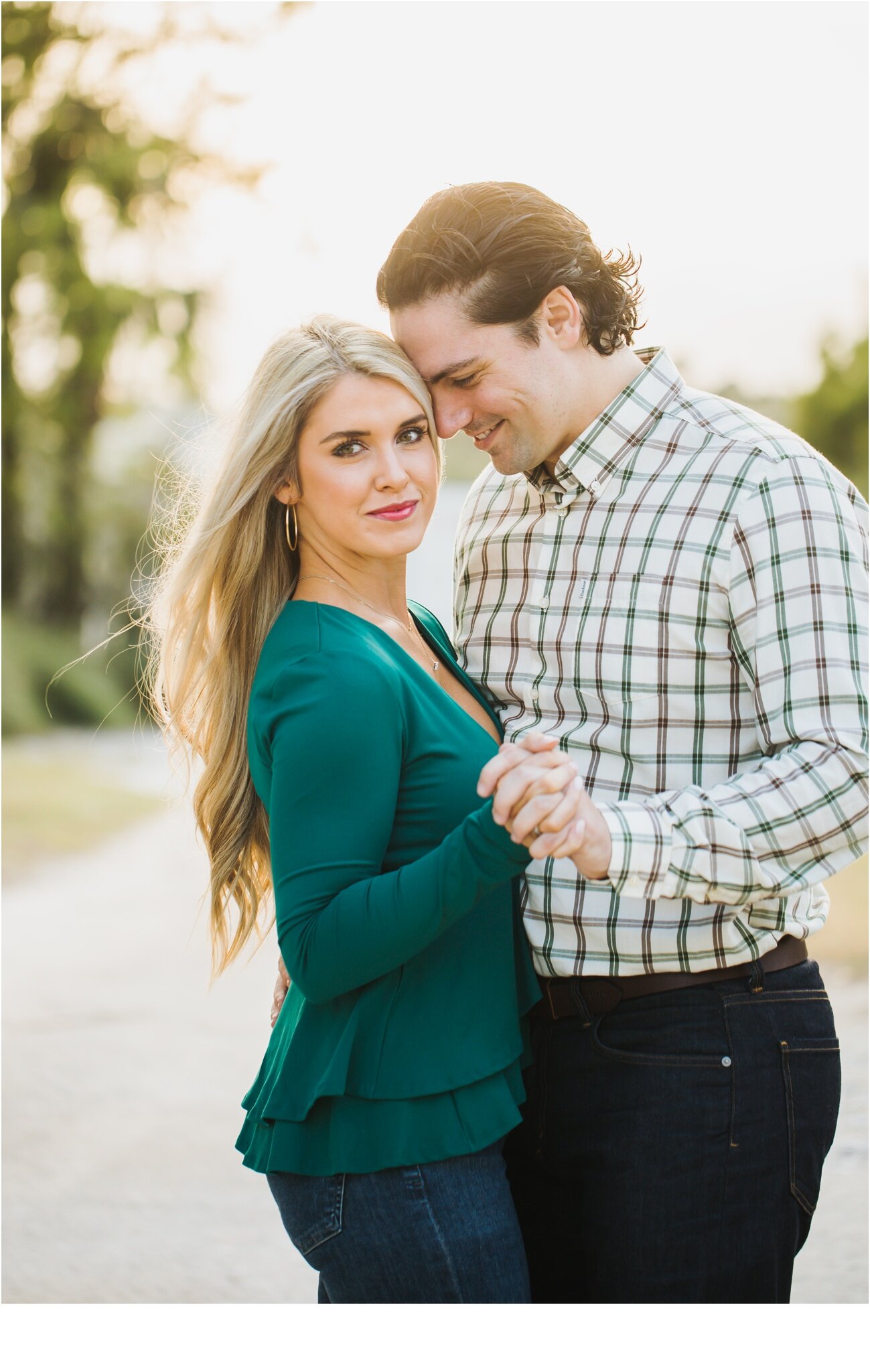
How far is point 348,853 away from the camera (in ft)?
5.61

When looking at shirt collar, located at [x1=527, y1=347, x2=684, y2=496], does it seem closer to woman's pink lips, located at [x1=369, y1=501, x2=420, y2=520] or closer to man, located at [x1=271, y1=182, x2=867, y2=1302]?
man, located at [x1=271, y1=182, x2=867, y2=1302]

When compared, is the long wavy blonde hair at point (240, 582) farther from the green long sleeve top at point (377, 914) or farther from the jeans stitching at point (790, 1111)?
the jeans stitching at point (790, 1111)

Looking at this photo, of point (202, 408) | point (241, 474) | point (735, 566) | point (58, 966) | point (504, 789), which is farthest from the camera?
point (58, 966)

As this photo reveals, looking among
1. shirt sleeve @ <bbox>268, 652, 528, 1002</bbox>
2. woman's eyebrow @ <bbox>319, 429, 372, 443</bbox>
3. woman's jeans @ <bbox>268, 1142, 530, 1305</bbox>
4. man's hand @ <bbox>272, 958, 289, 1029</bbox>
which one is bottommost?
woman's jeans @ <bbox>268, 1142, 530, 1305</bbox>

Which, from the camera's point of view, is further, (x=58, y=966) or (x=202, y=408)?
(x=58, y=966)

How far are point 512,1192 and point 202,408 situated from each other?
1.62 metres

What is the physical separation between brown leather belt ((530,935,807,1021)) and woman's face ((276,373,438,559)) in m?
0.76

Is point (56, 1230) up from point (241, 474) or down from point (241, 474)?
down

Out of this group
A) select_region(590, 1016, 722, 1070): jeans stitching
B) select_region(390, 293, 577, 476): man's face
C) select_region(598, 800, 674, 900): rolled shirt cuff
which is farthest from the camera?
select_region(390, 293, 577, 476): man's face

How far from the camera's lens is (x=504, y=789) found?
1562 mm

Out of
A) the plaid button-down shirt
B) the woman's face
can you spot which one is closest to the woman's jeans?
the plaid button-down shirt

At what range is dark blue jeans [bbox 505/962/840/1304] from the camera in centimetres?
190
